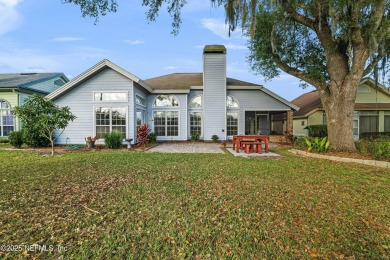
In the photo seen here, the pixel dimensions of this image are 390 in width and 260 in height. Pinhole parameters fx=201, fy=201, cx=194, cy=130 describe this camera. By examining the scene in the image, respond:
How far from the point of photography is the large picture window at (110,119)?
454 inches

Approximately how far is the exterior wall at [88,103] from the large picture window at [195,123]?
192 inches

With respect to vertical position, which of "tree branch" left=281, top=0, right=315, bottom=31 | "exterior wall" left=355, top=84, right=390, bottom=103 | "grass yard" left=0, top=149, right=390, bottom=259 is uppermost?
"tree branch" left=281, top=0, right=315, bottom=31

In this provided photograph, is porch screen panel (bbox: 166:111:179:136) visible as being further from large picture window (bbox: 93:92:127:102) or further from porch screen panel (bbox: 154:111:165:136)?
large picture window (bbox: 93:92:127:102)

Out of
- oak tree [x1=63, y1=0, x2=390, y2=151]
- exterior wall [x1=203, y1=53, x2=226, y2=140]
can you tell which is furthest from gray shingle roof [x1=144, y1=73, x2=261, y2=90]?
oak tree [x1=63, y1=0, x2=390, y2=151]

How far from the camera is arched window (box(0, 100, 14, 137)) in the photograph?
13.5 m

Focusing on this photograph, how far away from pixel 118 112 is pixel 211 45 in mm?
8375

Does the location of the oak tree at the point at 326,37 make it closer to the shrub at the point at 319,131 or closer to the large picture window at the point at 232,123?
the large picture window at the point at 232,123

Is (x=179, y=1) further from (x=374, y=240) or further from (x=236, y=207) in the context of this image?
(x=374, y=240)

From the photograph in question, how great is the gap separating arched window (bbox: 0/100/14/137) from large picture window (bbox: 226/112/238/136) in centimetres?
1485

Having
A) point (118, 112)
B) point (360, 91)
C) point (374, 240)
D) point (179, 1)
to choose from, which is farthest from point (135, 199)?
point (360, 91)

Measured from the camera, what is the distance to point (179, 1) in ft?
31.8

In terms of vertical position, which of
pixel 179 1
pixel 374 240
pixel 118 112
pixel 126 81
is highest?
pixel 179 1

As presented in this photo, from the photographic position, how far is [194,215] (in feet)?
9.81

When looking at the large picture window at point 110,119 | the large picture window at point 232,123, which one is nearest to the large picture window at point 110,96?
the large picture window at point 110,119
